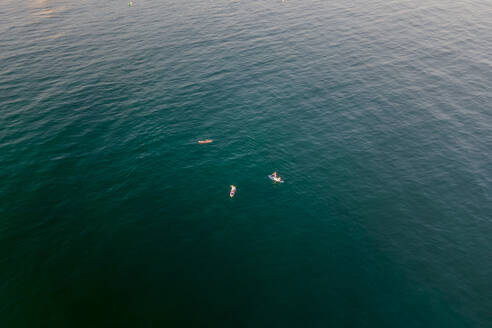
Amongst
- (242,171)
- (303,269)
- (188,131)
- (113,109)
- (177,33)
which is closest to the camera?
(303,269)

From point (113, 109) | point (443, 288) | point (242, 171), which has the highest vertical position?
point (113, 109)

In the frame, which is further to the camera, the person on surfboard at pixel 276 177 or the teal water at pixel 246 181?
the person on surfboard at pixel 276 177

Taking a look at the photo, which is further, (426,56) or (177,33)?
(177,33)

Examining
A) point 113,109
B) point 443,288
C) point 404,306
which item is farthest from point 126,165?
point 443,288

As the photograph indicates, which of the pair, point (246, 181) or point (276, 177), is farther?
point (276, 177)

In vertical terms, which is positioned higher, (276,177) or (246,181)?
(276,177)

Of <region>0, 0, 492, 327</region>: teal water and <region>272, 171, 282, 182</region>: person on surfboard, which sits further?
<region>272, 171, 282, 182</region>: person on surfboard

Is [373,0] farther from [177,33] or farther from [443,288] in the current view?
[443,288]

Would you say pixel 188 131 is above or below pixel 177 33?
below
